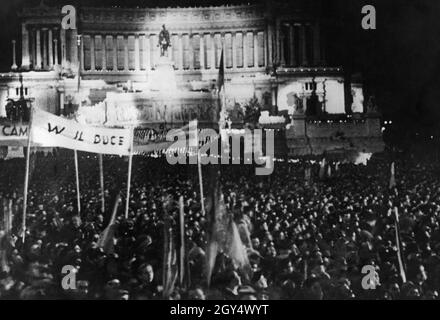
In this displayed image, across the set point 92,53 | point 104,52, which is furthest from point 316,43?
point 92,53

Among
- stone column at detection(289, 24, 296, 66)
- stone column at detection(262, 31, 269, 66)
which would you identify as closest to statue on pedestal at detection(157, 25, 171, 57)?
stone column at detection(262, 31, 269, 66)

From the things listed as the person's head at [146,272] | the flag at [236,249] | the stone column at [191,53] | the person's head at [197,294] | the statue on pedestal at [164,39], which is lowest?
the person's head at [197,294]

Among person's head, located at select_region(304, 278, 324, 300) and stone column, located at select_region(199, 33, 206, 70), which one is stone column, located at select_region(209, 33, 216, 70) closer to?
stone column, located at select_region(199, 33, 206, 70)

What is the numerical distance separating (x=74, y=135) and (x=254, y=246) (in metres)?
7.24

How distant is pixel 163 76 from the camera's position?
227 ft

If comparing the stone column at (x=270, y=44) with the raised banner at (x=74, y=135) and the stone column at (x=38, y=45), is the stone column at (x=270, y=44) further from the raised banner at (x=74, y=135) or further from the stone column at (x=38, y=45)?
the raised banner at (x=74, y=135)

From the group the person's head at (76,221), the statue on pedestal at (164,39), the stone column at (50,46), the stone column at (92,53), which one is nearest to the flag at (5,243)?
the person's head at (76,221)

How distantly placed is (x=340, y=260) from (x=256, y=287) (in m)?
2.25

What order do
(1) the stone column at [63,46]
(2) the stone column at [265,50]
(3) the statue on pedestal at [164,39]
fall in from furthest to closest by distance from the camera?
1. (2) the stone column at [265,50]
2. (1) the stone column at [63,46]
3. (3) the statue on pedestal at [164,39]

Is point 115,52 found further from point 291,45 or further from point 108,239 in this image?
point 108,239

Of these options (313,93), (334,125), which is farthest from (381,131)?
(313,93)

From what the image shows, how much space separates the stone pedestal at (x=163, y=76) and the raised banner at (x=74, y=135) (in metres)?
44.3

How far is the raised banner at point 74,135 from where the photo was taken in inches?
770

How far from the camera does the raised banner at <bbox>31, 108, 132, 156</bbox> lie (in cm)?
1956
